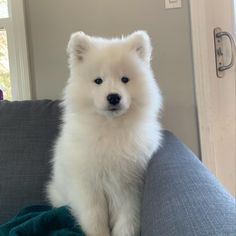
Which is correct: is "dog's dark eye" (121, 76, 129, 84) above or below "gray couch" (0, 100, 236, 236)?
above

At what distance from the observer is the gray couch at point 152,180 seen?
0.81 m

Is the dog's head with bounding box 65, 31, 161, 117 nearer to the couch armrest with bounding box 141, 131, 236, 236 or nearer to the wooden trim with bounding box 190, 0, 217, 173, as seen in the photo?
the couch armrest with bounding box 141, 131, 236, 236

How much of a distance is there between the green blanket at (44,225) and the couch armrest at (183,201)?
1.00 feet

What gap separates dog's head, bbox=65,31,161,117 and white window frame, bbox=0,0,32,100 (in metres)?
0.73

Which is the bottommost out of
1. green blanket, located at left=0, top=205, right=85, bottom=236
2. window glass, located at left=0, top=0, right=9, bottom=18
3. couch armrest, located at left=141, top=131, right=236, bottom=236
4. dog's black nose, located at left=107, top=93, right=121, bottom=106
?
green blanket, located at left=0, top=205, right=85, bottom=236

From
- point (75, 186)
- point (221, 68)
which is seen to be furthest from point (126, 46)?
point (221, 68)

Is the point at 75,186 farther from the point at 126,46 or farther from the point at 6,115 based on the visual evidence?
the point at 6,115

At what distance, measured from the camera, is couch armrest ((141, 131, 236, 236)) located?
2.53 feet

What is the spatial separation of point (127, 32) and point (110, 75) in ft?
2.62

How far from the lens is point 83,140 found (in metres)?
1.27

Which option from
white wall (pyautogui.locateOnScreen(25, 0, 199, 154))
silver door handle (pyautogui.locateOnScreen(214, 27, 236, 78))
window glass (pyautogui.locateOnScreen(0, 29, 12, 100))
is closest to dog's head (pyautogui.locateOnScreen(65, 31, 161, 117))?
white wall (pyautogui.locateOnScreen(25, 0, 199, 154))

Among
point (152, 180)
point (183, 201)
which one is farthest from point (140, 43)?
point (183, 201)

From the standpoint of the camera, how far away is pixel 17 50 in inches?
78.2

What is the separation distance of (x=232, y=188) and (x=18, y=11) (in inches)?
63.0
